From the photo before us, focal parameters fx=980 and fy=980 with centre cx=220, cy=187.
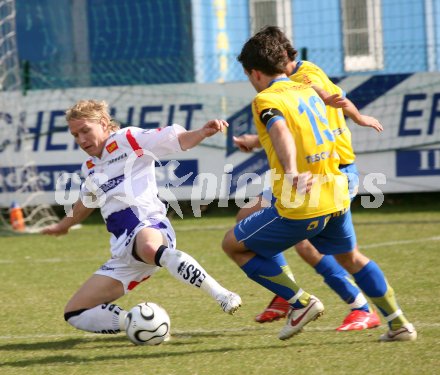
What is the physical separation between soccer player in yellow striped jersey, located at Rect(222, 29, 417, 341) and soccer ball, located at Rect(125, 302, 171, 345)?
543mm

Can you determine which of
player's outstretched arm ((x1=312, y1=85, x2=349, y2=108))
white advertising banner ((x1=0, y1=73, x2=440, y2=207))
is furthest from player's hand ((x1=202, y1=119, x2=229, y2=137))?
white advertising banner ((x1=0, y1=73, x2=440, y2=207))

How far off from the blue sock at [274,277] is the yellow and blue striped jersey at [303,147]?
1.20 ft

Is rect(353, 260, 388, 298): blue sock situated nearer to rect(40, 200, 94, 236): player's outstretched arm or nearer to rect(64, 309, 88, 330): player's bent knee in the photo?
rect(64, 309, 88, 330): player's bent knee

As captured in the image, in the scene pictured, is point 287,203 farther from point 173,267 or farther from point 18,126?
point 18,126

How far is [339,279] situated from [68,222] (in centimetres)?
→ 171

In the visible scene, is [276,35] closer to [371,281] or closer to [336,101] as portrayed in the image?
[336,101]

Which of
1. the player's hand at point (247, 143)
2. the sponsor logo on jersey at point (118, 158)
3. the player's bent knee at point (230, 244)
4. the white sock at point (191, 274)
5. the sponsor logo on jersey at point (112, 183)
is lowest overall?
the white sock at point (191, 274)

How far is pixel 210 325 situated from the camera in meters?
6.16

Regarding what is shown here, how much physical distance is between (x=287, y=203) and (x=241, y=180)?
6784 mm

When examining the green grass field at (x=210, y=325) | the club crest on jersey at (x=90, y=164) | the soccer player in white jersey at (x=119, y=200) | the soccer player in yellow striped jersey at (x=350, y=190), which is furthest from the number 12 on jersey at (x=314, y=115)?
the club crest on jersey at (x=90, y=164)

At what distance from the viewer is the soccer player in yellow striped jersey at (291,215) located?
5.15m

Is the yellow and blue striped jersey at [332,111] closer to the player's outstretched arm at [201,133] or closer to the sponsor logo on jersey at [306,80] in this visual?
the sponsor logo on jersey at [306,80]

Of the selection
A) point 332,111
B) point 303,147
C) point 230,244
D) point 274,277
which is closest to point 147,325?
point 230,244

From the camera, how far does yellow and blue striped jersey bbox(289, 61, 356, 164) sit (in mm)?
5957
